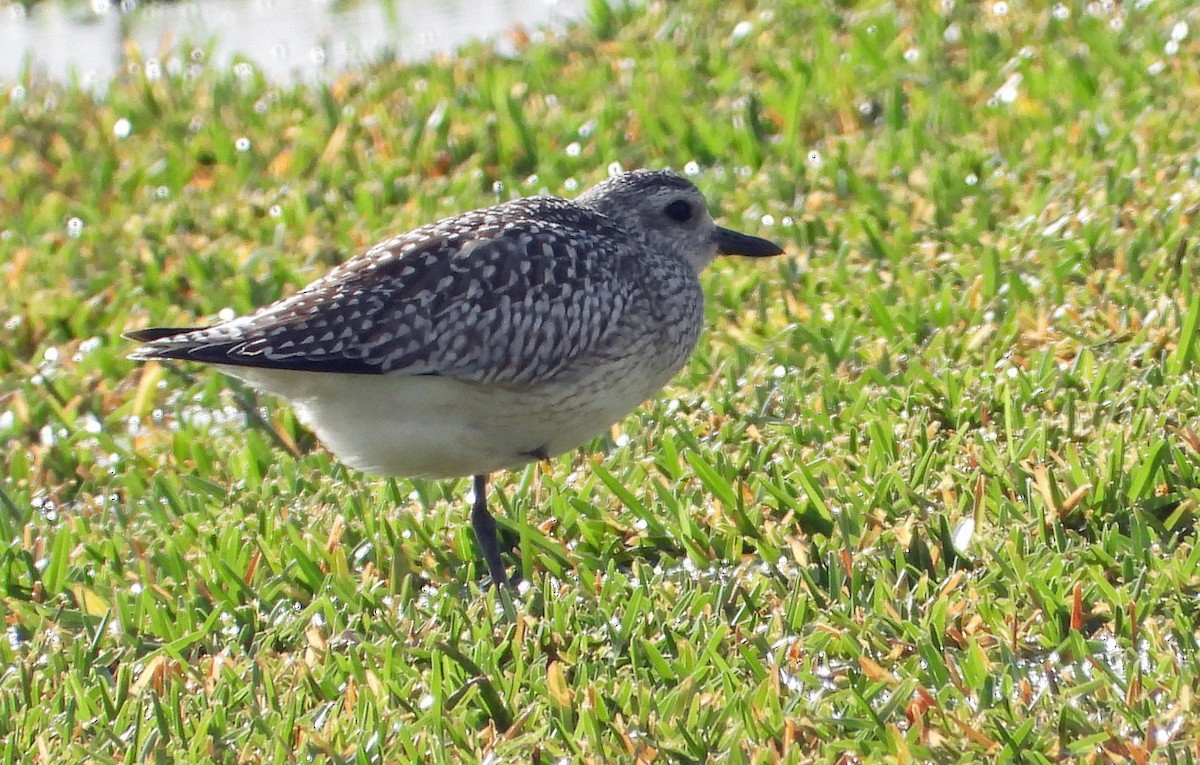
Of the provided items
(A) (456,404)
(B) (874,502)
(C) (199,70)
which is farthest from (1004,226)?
(C) (199,70)

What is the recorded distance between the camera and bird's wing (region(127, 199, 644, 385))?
4.95 meters

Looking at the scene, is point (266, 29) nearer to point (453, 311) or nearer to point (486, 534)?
point (453, 311)

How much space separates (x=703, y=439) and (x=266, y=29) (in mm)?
6133

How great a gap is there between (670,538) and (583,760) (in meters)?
1.11

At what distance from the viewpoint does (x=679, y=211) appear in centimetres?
601

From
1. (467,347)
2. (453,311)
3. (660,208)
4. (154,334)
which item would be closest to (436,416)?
(467,347)

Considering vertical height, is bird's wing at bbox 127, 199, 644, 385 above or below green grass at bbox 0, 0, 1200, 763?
above

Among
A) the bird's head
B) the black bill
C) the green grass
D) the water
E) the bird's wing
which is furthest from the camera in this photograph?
the water

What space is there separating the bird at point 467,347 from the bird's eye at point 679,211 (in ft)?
1.44

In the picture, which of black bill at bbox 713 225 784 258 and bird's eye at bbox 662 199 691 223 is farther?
black bill at bbox 713 225 784 258

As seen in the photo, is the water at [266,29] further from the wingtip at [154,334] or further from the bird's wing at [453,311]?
the wingtip at [154,334]

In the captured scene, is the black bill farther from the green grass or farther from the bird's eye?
the green grass

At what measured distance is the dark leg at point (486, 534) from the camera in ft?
16.3

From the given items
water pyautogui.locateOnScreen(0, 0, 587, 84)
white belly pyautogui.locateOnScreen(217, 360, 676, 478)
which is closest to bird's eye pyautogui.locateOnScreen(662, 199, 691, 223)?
white belly pyautogui.locateOnScreen(217, 360, 676, 478)
